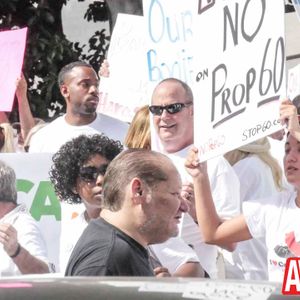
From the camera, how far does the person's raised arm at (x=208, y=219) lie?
5141 mm

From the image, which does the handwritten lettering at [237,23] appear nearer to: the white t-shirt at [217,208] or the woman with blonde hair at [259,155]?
the white t-shirt at [217,208]

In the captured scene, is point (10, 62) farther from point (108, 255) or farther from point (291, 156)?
point (108, 255)

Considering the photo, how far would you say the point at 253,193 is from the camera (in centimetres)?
590

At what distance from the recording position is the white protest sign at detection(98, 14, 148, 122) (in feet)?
25.3

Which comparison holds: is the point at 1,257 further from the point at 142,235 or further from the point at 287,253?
the point at 142,235

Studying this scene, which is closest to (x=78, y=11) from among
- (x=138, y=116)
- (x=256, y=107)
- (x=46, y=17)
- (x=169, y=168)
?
(x=46, y=17)

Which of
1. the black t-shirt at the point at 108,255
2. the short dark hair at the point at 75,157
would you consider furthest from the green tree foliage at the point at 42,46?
the black t-shirt at the point at 108,255

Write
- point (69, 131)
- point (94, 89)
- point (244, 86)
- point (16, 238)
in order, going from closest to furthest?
point (244, 86), point (16, 238), point (69, 131), point (94, 89)

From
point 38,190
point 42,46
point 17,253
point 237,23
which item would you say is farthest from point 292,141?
point 42,46

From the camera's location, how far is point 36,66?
11.8 metres

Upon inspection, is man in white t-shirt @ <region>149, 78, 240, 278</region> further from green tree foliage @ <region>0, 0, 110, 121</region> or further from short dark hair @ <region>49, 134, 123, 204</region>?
green tree foliage @ <region>0, 0, 110, 121</region>

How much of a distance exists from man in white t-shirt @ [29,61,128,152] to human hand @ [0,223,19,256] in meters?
1.65

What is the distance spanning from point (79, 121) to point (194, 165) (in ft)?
7.11

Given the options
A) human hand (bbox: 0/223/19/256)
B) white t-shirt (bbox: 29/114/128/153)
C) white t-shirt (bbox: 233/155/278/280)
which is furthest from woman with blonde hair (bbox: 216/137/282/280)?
white t-shirt (bbox: 29/114/128/153)
